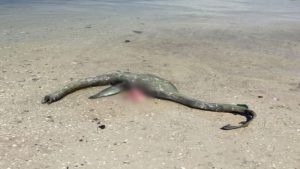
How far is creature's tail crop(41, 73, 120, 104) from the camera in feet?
20.9

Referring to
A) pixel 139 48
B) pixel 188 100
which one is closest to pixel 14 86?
pixel 188 100

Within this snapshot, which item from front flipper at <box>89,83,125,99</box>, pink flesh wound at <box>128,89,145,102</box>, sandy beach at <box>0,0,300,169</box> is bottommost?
sandy beach at <box>0,0,300,169</box>

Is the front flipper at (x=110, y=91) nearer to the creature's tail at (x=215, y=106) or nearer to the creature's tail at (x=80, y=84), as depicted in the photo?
the creature's tail at (x=80, y=84)

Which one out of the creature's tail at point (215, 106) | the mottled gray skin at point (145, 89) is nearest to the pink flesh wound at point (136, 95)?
the mottled gray skin at point (145, 89)

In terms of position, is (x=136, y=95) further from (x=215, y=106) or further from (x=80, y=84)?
(x=215, y=106)

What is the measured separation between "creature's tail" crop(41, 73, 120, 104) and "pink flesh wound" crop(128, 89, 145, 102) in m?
0.39

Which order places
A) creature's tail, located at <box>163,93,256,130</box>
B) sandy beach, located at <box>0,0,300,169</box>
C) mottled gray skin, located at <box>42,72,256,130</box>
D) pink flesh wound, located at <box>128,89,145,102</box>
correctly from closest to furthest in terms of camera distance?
sandy beach, located at <box>0,0,300,169</box>
creature's tail, located at <box>163,93,256,130</box>
mottled gray skin, located at <box>42,72,256,130</box>
pink flesh wound, located at <box>128,89,145,102</box>

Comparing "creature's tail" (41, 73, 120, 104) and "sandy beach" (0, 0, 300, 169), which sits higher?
"creature's tail" (41, 73, 120, 104)

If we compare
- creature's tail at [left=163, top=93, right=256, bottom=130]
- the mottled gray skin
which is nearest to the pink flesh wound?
the mottled gray skin

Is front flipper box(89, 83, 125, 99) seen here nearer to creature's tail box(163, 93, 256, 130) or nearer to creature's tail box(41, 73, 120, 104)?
creature's tail box(41, 73, 120, 104)

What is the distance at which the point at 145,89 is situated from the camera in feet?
22.0

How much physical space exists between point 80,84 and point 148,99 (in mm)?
1007

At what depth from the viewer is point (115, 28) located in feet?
38.4

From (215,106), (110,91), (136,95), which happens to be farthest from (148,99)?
(215,106)
